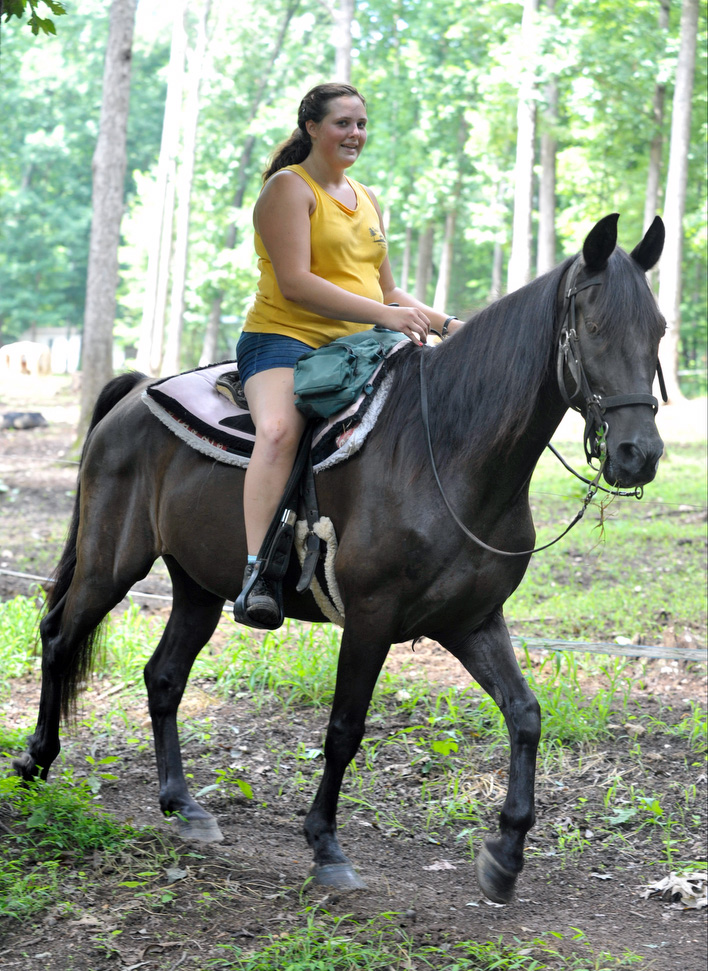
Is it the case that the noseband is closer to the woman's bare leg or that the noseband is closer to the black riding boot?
the woman's bare leg

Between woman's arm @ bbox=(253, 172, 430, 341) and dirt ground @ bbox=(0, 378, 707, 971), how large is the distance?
2125 millimetres

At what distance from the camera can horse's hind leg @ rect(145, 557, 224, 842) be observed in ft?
14.8

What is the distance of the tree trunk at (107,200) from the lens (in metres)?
13.0

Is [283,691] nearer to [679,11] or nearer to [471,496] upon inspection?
[471,496]

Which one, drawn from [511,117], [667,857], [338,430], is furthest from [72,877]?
[511,117]

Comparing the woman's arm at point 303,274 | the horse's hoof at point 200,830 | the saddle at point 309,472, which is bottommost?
the horse's hoof at point 200,830

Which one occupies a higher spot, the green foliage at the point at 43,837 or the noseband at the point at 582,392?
the noseband at the point at 582,392

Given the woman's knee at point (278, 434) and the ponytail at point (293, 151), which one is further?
the ponytail at point (293, 151)

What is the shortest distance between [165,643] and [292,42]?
37.3m

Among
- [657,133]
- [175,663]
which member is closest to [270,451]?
[175,663]

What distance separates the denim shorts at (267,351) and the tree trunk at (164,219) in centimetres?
2396

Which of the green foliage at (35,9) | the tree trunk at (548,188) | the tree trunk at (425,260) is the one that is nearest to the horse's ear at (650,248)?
the green foliage at (35,9)

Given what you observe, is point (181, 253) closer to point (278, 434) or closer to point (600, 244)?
point (278, 434)

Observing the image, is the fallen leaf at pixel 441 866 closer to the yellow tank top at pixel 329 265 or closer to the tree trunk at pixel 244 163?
the yellow tank top at pixel 329 265
